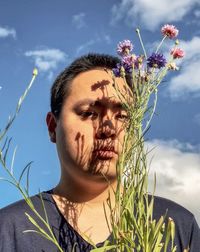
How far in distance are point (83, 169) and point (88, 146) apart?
8cm

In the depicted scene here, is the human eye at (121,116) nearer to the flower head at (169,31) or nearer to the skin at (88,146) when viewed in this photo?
the skin at (88,146)

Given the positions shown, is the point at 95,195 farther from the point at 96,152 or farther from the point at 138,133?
the point at 138,133

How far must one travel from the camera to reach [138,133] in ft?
3.14

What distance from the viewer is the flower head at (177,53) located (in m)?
1.09

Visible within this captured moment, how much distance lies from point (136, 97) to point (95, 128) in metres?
0.25

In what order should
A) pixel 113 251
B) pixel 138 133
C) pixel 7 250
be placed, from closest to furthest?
pixel 113 251 < pixel 138 133 < pixel 7 250

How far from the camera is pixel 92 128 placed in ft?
4.09

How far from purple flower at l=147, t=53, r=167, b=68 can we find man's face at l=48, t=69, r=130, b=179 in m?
0.11

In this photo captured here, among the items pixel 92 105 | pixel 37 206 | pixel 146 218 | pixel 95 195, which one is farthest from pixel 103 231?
pixel 146 218

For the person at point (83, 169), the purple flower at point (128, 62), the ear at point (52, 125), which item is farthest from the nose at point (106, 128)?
the ear at point (52, 125)

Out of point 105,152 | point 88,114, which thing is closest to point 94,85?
point 88,114

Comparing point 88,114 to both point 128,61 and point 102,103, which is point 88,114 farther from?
point 128,61

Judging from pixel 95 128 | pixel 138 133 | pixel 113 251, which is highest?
pixel 95 128

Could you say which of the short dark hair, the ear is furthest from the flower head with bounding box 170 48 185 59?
the ear
